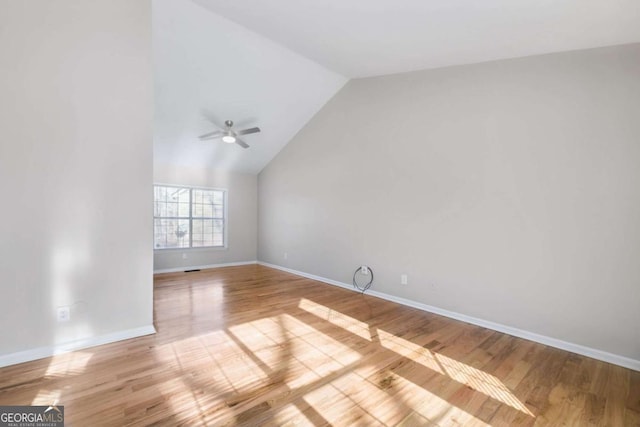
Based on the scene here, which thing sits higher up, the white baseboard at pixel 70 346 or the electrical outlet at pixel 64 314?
the electrical outlet at pixel 64 314

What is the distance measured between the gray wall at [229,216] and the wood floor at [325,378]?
3.17 m

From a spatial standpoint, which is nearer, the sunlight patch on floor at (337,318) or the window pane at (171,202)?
the sunlight patch on floor at (337,318)

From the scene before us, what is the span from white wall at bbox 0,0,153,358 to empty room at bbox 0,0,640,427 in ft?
0.05

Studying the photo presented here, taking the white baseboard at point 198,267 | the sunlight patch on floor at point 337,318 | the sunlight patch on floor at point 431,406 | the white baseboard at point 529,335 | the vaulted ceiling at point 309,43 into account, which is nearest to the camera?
the sunlight patch on floor at point 431,406

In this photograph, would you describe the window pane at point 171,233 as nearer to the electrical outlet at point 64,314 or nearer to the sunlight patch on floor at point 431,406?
the electrical outlet at point 64,314

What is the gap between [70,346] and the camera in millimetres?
2617

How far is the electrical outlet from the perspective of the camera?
2.59m

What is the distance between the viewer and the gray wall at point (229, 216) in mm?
6223

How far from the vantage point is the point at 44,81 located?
2.50m

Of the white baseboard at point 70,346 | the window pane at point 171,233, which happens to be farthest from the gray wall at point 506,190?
the window pane at point 171,233

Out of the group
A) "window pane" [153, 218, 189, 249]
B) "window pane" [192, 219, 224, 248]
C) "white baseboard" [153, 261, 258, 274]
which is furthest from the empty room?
"window pane" [192, 219, 224, 248]

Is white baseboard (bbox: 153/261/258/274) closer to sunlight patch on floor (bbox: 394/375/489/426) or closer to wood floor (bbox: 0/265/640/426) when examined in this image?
wood floor (bbox: 0/265/640/426)

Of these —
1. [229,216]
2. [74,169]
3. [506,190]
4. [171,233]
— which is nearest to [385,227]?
[506,190]

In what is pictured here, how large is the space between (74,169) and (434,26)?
3.50 m
